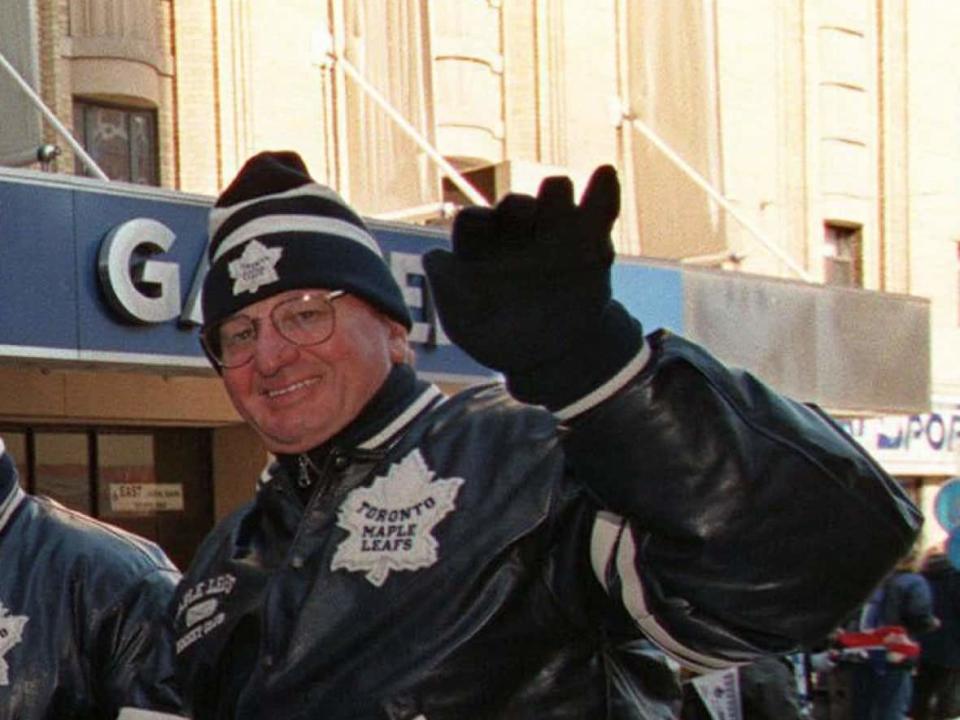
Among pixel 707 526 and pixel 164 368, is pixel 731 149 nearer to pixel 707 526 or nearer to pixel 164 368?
pixel 164 368

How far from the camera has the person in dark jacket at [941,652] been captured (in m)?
14.0

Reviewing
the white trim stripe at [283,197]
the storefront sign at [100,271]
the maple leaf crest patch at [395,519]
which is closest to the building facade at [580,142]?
the storefront sign at [100,271]

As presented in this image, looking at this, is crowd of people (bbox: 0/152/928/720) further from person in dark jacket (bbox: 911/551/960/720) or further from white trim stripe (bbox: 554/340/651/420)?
person in dark jacket (bbox: 911/551/960/720)

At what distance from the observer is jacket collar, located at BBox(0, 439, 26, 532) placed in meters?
3.79

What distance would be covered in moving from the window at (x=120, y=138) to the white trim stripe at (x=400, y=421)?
12.8 m

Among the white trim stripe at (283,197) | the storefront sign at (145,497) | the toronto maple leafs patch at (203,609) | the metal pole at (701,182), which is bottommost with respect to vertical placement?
the storefront sign at (145,497)

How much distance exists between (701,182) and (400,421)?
15.6 m

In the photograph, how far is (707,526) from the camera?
1.82m

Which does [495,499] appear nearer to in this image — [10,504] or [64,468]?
[10,504]

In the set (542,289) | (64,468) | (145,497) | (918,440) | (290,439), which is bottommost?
(918,440)

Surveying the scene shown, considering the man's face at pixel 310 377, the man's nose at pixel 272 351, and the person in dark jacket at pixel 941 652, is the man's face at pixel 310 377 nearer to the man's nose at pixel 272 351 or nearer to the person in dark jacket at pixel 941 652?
the man's nose at pixel 272 351

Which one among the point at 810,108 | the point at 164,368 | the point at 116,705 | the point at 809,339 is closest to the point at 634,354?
the point at 116,705

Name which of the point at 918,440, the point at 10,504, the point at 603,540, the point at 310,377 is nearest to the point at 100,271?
the point at 10,504

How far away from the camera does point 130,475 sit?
15352mm
